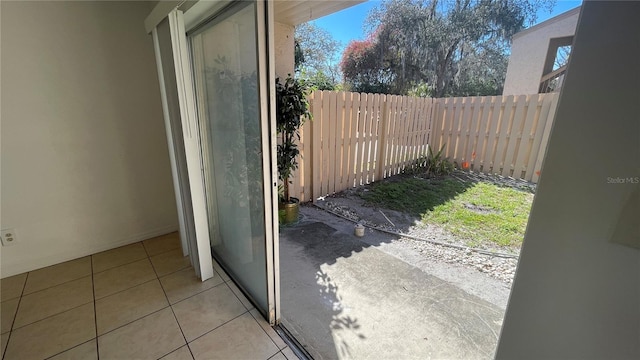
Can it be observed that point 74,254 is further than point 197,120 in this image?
Yes

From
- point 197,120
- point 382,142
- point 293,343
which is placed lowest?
point 293,343

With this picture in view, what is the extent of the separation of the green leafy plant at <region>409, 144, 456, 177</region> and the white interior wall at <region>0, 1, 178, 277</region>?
4.09m

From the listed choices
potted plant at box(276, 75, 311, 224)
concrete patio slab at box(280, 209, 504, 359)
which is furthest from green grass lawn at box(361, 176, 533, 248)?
potted plant at box(276, 75, 311, 224)

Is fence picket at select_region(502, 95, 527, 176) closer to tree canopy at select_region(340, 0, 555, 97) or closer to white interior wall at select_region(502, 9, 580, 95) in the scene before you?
white interior wall at select_region(502, 9, 580, 95)

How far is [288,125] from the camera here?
2.71 meters

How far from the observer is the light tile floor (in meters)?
1.41

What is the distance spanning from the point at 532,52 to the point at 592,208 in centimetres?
771

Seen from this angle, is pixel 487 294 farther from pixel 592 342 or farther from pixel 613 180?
pixel 613 180

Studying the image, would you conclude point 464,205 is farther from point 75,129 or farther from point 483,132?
point 75,129

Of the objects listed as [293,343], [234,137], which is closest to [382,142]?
[234,137]

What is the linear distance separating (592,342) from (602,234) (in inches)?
10.2

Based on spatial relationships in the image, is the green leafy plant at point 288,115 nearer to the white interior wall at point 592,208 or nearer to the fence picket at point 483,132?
the white interior wall at point 592,208

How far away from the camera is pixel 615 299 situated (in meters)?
0.54

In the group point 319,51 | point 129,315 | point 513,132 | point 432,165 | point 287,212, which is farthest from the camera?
point 319,51
